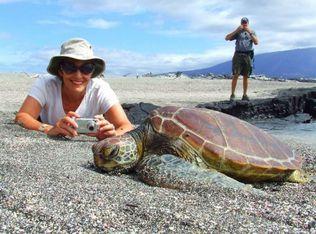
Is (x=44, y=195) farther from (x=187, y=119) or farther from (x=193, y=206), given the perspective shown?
(x=187, y=119)

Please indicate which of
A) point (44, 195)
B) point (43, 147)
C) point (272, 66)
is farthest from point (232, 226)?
point (272, 66)

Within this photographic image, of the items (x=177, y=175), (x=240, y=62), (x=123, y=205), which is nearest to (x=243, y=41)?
(x=240, y=62)

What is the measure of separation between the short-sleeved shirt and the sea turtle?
7525 mm

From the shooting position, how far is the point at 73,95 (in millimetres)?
4453

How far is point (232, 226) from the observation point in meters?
2.19

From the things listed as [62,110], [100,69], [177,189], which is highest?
[100,69]

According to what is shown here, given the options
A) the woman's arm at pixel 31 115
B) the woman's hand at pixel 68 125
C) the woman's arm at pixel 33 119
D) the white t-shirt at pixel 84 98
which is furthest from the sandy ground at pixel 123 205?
the white t-shirt at pixel 84 98

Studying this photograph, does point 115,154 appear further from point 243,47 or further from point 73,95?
point 243,47

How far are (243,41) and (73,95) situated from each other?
7269 millimetres

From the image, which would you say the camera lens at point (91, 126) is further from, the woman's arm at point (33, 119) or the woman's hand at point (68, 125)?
the woman's arm at point (33, 119)

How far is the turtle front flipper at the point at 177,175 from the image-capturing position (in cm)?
300

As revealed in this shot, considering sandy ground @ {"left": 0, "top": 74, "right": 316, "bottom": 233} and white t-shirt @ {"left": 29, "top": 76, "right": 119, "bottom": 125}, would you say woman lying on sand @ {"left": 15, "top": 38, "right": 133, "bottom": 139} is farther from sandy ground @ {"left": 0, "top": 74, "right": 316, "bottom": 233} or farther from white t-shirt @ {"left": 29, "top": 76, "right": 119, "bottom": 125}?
sandy ground @ {"left": 0, "top": 74, "right": 316, "bottom": 233}

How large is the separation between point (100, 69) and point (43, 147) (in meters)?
0.93

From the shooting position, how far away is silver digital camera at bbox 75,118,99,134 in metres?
4.05
